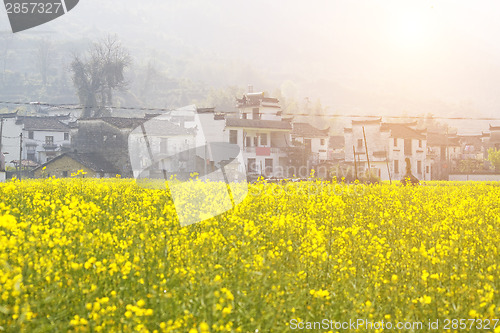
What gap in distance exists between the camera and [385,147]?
190 ft

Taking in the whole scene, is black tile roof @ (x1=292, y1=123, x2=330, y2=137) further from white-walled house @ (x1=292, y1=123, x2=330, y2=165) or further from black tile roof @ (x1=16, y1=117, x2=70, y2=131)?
black tile roof @ (x1=16, y1=117, x2=70, y2=131)

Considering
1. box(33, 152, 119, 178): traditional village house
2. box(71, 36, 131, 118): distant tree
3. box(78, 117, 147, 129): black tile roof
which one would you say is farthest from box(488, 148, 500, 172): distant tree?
box(71, 36, 131, 118): distant tree

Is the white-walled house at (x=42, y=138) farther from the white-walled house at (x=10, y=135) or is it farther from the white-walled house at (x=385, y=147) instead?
the white-walled house at (x=385, y=147)

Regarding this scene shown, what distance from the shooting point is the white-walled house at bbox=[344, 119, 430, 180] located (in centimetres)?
5794

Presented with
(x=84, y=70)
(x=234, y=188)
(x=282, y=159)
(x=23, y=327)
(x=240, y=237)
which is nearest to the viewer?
(x=23, y=327)

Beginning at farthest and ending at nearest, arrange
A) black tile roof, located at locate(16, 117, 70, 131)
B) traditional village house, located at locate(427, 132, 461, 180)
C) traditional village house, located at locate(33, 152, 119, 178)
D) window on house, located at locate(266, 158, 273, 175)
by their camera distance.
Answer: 1. black tile roof, located at locate(16, 117, 70, 131)
2. traditional village house, located at locate(427, 132, 461, 180)
3. window on house, located at locate(266, 158, 273, 175)
4. traditional village house, located at locate(33, 152, 119, 178)

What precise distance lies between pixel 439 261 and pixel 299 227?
10.6 ft

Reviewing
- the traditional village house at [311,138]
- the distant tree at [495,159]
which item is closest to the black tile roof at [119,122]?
the traditional village house at [311,138]

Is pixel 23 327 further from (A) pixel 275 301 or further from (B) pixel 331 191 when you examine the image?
(B) pixel 331 191

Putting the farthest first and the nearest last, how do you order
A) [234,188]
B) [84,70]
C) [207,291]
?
1. [84,70]
2. [234,188]
3. [207,291]

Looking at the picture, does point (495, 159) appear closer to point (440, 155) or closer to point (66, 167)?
point (440, 155)

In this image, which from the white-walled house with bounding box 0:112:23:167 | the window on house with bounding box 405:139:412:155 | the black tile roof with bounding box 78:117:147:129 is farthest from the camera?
the white-walled house with bounding box 0:112:23:167

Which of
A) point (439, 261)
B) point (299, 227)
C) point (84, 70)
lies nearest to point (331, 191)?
point (299, 227)

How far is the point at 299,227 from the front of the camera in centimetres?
948
